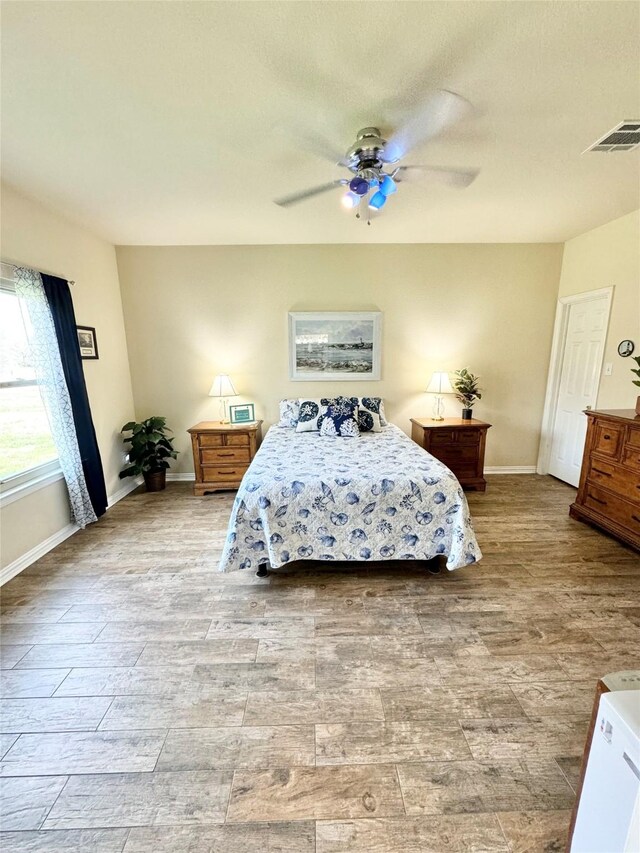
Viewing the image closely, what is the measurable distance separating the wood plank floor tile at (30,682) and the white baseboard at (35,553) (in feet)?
2.98

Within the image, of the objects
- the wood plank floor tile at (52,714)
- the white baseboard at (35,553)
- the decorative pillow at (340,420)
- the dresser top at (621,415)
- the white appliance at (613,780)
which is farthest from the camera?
the decorative pillow at (340,420)

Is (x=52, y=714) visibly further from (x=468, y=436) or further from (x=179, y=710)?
(x=468, y=436)

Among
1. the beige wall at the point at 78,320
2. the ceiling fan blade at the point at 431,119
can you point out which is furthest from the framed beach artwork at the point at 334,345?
the ceiling fan blade at the point at 431,119

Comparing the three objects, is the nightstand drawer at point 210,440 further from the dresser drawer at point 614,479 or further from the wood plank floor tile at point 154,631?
the dresser drawer at point 614,479

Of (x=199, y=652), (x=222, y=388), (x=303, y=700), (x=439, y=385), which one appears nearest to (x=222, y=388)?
(x=222, y=388)

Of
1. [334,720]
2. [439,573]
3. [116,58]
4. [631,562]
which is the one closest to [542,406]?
[631,562]

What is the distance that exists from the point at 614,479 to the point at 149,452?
4410 mm

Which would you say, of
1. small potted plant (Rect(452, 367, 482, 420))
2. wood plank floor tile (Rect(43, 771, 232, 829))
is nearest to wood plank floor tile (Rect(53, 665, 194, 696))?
wood plank floor tile (Rect(43, 771, 232, 829))

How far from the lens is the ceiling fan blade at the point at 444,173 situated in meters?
1.82

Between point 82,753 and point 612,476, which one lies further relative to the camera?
point 612,476

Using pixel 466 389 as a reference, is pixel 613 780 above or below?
below

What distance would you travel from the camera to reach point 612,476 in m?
2.77

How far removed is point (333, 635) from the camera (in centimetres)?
187

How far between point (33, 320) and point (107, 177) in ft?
3.89
